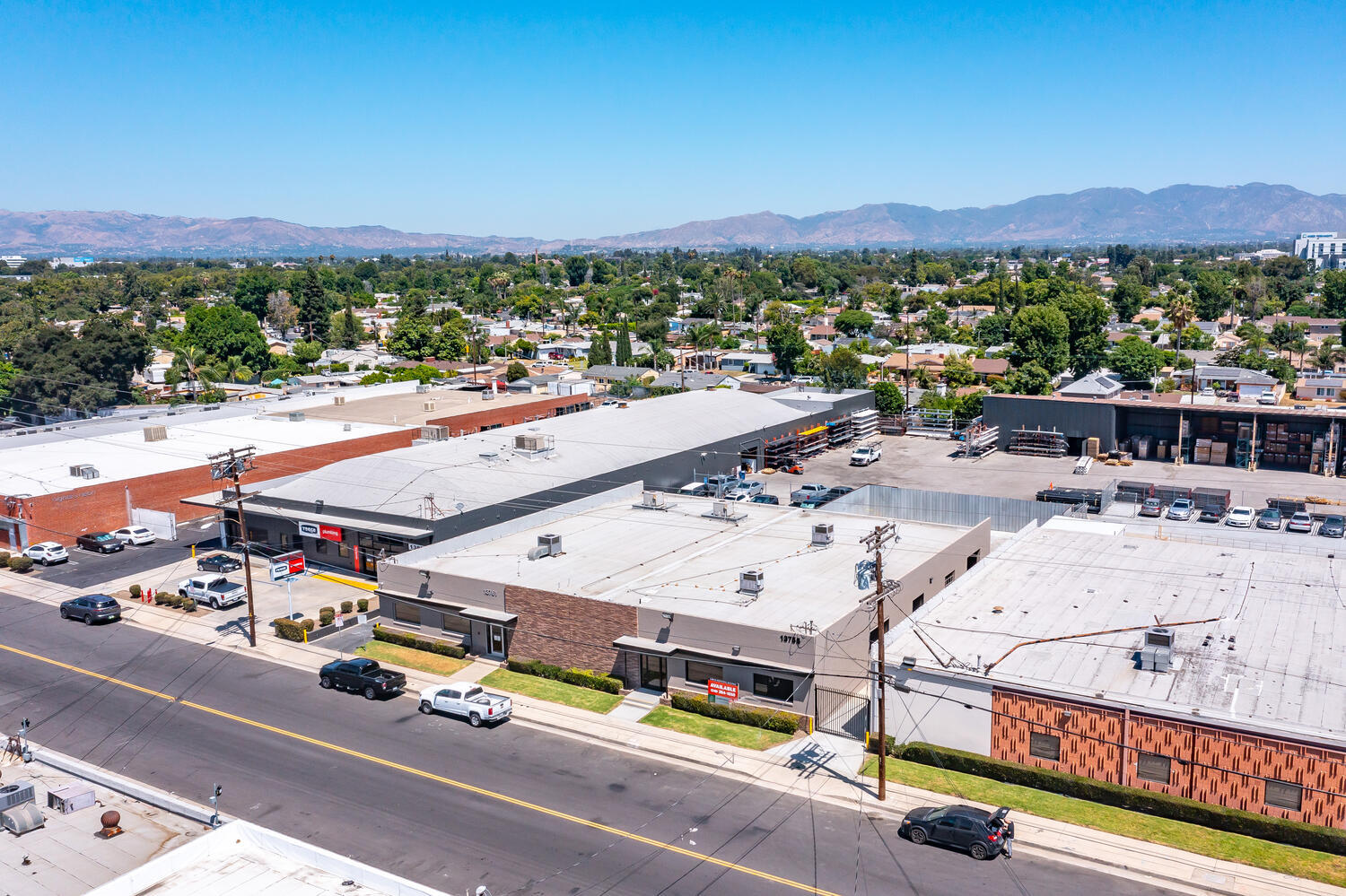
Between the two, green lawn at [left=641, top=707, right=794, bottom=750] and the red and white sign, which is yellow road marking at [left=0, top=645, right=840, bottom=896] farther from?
the red and white sign

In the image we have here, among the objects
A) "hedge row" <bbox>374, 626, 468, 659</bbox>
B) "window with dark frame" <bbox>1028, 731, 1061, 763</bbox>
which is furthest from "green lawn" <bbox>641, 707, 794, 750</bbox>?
"hedge row" <bbox>374, 626, 468, 659</bbox>

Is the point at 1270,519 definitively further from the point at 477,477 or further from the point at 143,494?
the point at 143,494

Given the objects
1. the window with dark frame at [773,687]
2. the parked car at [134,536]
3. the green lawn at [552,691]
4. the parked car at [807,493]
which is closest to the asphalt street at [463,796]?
the green lawn at [552,691]

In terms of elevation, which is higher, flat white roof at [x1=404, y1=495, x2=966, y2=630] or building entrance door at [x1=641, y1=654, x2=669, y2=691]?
flat white roof at [x1=404, y1=495, x2=966, y2=630]

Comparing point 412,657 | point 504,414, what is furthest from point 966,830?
point 504,414

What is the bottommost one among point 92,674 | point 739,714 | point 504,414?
point 92,674

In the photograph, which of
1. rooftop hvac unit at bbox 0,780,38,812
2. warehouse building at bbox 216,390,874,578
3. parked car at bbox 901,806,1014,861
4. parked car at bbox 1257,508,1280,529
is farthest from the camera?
parked car at bbox 1257,508,1280,529

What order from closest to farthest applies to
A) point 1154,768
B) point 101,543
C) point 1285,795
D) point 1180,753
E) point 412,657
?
1. point 1285,795
2. point 1180,753
3. point 1154,768
4. point 412,657
5. point 101,543

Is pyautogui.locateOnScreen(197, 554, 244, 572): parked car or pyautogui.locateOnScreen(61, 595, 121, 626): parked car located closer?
pyautogui.locateOnScreen(61, 595, 121, 626): parked car
